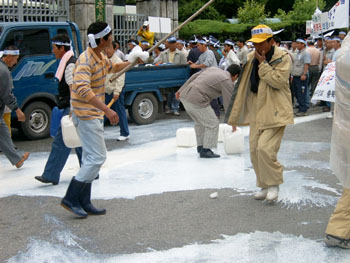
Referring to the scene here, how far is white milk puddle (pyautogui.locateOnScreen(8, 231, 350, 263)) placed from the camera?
14.0 feet

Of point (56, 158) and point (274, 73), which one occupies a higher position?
point (274, 73)

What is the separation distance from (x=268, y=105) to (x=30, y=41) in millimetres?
5470

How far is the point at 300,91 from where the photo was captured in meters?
12.9

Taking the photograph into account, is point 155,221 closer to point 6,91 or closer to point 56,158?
point 56,158

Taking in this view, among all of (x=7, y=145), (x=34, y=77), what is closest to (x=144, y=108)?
(x=34, y=77)

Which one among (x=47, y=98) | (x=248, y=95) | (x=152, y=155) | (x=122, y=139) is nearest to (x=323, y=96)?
(x=248, y=95)

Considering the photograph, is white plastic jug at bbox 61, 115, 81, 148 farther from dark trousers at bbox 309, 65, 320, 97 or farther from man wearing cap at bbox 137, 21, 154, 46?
man wearing cap at bbox 137, 21, 154, 46

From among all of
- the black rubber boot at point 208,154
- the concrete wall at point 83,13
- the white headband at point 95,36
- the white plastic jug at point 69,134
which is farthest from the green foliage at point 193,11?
the white headband at point 95,36

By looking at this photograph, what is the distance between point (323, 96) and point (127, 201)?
2.86m

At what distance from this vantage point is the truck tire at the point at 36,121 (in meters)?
9.84

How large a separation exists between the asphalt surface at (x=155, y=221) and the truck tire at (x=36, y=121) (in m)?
3.88

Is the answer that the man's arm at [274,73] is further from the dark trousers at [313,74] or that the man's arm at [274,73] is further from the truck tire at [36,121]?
the dark trousers at [313,74]

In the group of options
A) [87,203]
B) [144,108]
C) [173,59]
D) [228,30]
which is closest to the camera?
[87,203]

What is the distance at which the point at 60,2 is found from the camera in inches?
630
